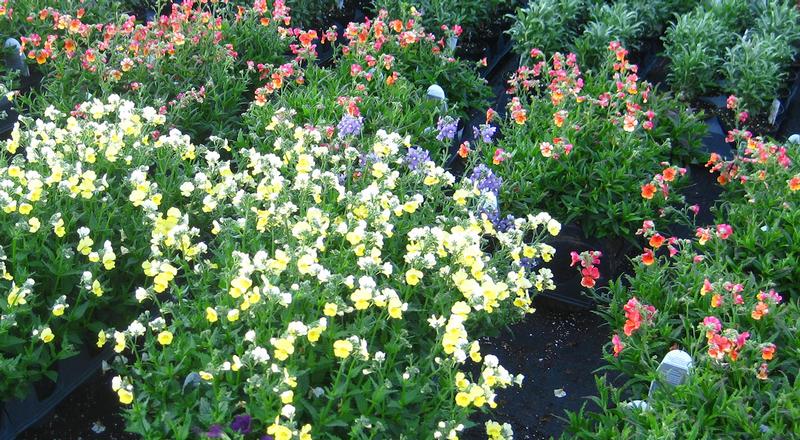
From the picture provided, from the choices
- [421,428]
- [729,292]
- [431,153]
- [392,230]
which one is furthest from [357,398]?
[431,153]

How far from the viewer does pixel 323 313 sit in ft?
9.25

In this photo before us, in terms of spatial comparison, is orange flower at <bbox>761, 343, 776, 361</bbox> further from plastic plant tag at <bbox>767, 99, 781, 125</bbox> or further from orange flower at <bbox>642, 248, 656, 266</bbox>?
plastic plant tag at <bbox>767, 99, 781, 125</bbox>

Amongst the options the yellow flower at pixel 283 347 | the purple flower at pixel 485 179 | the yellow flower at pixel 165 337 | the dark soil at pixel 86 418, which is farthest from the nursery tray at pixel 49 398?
the purple flower at pixel 485 179

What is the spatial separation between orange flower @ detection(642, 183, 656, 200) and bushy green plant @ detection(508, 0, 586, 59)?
167 centimetres

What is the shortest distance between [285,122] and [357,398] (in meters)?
1.60

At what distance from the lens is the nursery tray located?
302cm

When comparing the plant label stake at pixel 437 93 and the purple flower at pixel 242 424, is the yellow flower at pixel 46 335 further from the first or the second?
the plant label stake at pixel 437 93

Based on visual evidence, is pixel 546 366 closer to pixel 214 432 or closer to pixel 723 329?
pixel 723 329

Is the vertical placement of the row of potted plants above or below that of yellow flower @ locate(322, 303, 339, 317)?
below

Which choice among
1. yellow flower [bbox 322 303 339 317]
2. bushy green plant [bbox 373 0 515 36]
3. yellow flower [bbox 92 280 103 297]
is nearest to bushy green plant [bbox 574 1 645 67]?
bushy green plant [bbox 373 0 515 36]

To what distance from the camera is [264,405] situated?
2.48 metres

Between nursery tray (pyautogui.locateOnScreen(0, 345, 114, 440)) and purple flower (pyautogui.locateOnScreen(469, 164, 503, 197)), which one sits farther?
purple flower (pyautogui.locateOnScreen(469, 164, 503, 197))

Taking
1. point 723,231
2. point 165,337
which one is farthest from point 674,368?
point 165,337

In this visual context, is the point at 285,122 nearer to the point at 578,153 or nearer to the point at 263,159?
the point at 263,159
